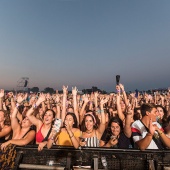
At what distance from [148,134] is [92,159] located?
1.04 m

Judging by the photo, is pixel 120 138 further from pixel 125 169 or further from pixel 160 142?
pixel 125 169

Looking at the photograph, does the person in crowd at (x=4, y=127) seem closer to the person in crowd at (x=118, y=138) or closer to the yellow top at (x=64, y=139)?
the yellow top at (x=64, y=139)

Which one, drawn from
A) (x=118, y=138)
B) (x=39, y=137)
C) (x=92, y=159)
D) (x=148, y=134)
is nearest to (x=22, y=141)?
(x=39, y=137)

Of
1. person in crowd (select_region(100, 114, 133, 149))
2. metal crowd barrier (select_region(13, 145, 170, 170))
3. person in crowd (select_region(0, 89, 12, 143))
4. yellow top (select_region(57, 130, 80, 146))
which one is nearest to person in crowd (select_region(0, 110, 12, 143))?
person in crowd (select_region(0, 89, 12, 143))

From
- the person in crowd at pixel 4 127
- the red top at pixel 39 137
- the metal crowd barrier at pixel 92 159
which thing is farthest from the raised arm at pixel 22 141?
the person in crowd at pixel 4 127

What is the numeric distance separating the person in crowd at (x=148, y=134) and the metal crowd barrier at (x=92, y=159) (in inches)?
8.2

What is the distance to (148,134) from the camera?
3.09 meters

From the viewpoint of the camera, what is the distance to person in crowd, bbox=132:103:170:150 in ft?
9.89

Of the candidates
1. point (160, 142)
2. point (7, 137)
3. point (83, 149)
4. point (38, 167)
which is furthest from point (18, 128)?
point (160, 142)

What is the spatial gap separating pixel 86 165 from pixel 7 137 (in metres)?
2.84

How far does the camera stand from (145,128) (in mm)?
3484

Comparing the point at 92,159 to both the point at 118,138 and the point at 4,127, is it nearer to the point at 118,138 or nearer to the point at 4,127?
the point at 118,138

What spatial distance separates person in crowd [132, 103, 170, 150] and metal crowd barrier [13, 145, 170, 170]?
0.21 metres

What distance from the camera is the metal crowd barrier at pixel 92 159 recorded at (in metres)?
2.64
